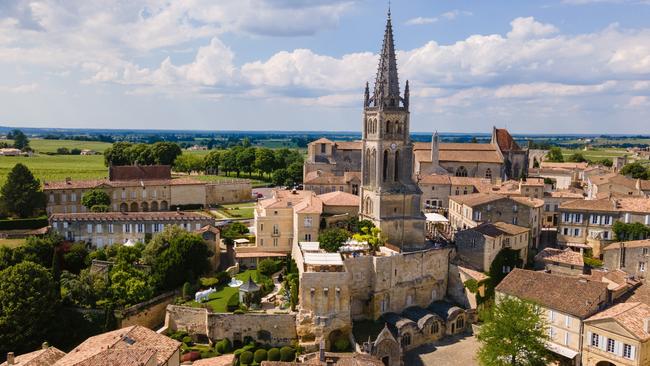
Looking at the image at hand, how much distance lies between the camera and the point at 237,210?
Result: 3078 inches

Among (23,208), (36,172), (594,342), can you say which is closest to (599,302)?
(594,342)

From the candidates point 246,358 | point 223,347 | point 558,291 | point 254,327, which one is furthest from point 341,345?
point 558,291

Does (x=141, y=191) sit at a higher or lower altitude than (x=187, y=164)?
lower

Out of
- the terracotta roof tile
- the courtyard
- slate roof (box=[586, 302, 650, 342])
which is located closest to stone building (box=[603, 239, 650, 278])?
the terracotta roof tile

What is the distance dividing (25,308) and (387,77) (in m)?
38.8

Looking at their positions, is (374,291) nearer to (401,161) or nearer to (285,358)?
(285,358)

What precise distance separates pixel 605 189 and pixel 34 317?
70032mm

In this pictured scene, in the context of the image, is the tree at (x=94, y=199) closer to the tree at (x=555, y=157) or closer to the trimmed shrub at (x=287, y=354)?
the trimmed shrub at (x=287, y=354)

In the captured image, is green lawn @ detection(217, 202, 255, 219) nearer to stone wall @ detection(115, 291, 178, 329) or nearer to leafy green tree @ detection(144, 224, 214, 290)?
leafy green tree @ detection(144, 224, 214, 290)

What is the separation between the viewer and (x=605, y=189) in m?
70.9

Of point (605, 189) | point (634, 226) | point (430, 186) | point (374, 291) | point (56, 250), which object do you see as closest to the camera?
point (374, 291)

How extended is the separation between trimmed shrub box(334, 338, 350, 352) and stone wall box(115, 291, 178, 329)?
16526 millimetres

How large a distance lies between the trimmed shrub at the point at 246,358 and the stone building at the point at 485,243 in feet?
78.6

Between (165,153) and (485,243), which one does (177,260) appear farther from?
(165,153)
